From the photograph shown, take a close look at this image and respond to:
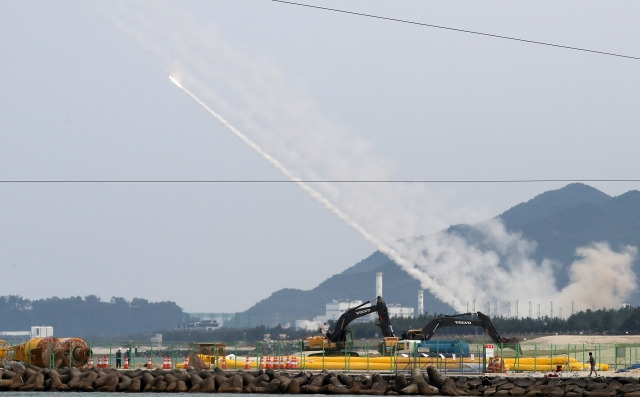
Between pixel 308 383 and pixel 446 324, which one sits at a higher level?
pixel 446 324

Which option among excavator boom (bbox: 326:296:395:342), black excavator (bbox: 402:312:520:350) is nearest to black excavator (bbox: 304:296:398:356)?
excavator boom (bbox: 326:296:395:342)

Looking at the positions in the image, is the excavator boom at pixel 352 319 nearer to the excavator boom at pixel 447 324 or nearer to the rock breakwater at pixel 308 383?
the excavator boom at pixel 447 324

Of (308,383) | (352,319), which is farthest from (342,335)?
(308,383)

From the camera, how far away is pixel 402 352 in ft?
297

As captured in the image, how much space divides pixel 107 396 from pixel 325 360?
71.0 ft

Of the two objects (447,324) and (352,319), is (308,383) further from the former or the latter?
(447,324)

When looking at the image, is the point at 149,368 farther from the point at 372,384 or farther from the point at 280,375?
the point at 372,384

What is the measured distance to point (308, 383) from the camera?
69312 millimetres

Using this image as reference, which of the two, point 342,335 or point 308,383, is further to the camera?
point 342,335

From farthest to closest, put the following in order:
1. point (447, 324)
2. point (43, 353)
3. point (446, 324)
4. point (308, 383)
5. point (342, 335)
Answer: point (447, 324) < point (446, 324) < point (342, 335) < point (43, 353) < point (308, 383)

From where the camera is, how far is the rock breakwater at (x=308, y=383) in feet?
219

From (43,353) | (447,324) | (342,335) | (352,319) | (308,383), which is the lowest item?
(308,383)

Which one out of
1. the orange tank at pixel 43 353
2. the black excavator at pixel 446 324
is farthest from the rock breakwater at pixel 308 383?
the black excavator at pixel 446 324

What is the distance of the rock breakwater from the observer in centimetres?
6662
